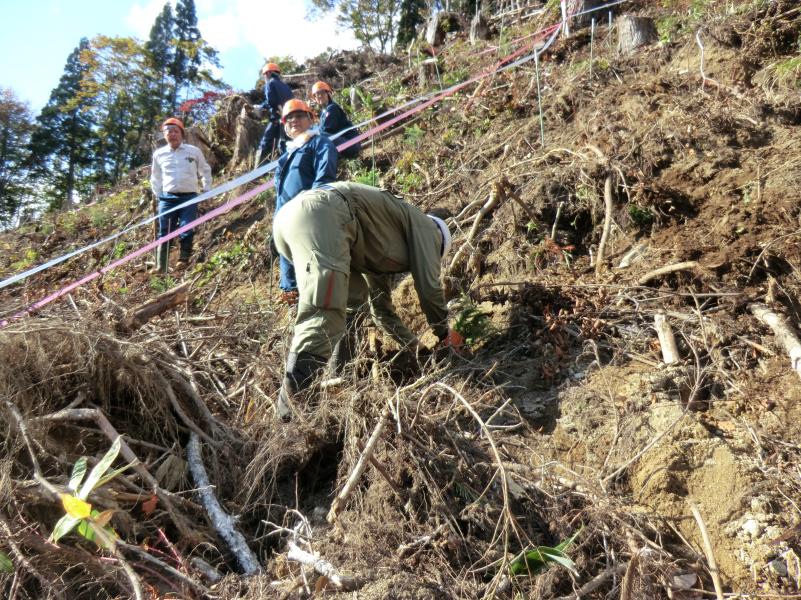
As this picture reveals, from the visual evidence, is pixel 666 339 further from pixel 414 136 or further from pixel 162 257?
pixel 162 257

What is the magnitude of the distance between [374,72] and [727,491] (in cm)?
1061

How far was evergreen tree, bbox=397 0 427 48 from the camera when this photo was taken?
20938mm

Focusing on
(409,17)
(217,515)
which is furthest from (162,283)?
(409,17)

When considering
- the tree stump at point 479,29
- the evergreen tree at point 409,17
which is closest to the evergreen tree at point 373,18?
the evergreen tree at point 409,17

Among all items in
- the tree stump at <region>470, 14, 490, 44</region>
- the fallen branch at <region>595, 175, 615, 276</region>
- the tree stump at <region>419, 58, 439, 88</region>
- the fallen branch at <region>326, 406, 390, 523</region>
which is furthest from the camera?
the tree stump at <region>470, 14, 490, 44</region>

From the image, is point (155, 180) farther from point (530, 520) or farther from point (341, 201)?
point (530, 520)

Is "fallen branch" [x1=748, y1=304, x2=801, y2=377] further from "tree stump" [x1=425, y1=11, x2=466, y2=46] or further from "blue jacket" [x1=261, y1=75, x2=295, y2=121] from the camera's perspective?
"tree stump" [x1=425, y1=11, x2=466, y2=46]

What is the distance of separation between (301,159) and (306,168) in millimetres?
81

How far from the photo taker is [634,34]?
662cm

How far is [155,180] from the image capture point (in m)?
6.99

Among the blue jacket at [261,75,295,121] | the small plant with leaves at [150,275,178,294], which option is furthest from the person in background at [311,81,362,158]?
the small plant with leaves at [150,275,178,294]

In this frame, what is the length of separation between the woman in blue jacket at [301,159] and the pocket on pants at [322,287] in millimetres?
1580

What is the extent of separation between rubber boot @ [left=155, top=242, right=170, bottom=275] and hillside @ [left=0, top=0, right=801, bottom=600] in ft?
4.70

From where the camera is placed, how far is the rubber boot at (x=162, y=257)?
6785mm
